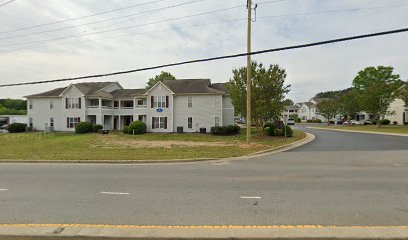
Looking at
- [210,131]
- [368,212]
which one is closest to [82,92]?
[210,131]

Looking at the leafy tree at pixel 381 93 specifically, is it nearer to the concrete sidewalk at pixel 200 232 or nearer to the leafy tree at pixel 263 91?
the leafy tree at pixel 263 91

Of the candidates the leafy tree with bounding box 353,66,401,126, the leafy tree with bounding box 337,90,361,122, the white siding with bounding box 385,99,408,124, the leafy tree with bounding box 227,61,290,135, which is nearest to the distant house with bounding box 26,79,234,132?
the leafy tree with bounding box 227,61,290,135

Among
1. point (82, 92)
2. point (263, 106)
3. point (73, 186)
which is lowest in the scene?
point (73, 186)

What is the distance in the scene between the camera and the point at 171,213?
4816 millimetres

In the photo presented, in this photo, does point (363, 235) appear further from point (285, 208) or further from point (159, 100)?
point (159, 100)

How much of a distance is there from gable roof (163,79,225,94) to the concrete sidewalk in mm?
28237

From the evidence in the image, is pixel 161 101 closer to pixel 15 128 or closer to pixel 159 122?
pixel 159 122

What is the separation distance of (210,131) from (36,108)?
2774cm

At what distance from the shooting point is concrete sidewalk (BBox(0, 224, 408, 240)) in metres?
3.70

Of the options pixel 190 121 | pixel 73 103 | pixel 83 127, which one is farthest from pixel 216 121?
pixel 73 103

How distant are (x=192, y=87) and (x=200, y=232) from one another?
30828 mm

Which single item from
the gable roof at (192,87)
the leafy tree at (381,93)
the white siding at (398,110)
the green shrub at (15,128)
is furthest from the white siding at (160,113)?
the white siding at (398,110)

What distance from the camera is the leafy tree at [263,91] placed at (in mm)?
23528

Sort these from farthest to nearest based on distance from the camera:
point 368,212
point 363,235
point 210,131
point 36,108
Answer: point 36,108 → point 210,131 → point 368,212 → point 363,235
